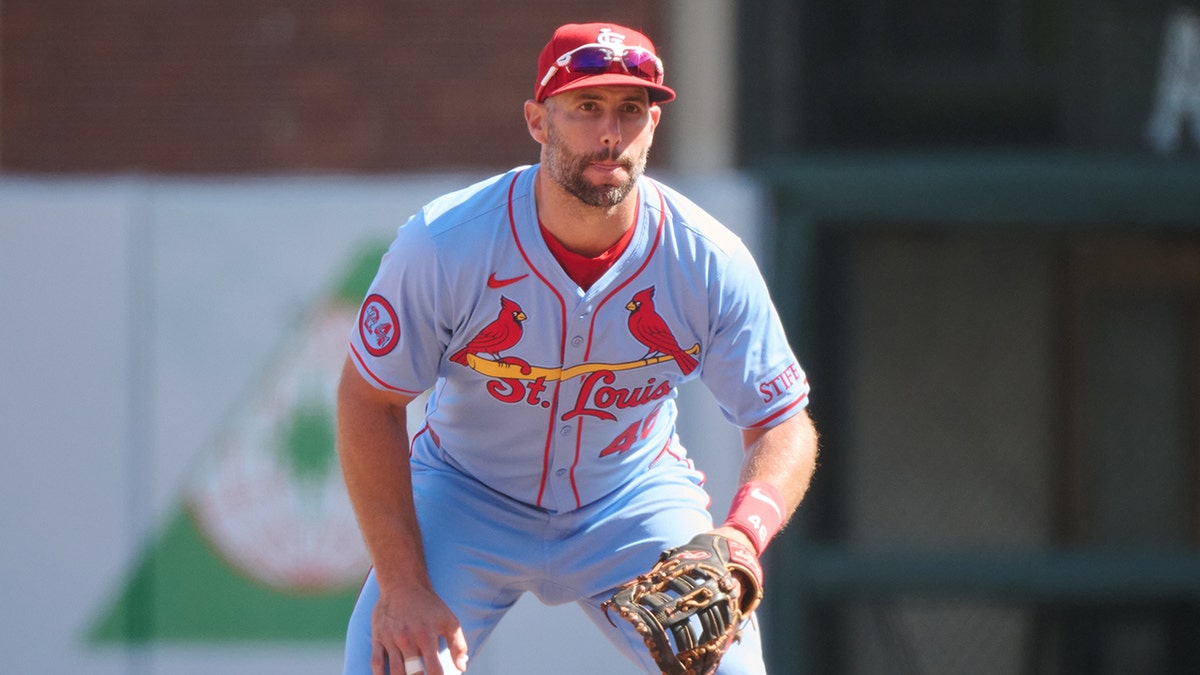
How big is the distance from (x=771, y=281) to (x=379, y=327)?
3747 millimetres

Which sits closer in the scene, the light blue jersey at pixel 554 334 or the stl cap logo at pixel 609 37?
the stl cap logo at pixel 609 37

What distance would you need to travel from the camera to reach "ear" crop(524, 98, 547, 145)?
3.24m

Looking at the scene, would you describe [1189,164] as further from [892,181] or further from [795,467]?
[795,467]

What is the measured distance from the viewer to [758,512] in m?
3.21

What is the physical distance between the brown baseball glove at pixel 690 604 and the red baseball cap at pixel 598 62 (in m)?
0.91

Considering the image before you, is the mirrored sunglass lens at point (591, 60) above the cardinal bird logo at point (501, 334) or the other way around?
above

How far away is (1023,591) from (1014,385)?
897 millimetres

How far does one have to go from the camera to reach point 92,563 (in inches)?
267

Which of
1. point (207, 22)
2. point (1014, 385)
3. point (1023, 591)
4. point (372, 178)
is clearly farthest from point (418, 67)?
point (1023, 591)

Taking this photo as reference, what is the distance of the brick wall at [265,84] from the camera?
22.9ft

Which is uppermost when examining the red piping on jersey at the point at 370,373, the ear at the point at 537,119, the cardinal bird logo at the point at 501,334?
the ear at the point at 537,119

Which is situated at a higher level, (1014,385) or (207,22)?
(207,22)

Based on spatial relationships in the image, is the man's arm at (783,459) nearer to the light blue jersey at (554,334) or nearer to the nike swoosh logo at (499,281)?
the light blue jersey at (554,334)

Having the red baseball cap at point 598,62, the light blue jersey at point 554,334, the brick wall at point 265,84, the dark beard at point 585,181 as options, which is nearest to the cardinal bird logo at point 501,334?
the light blue jersey at point 554,334
